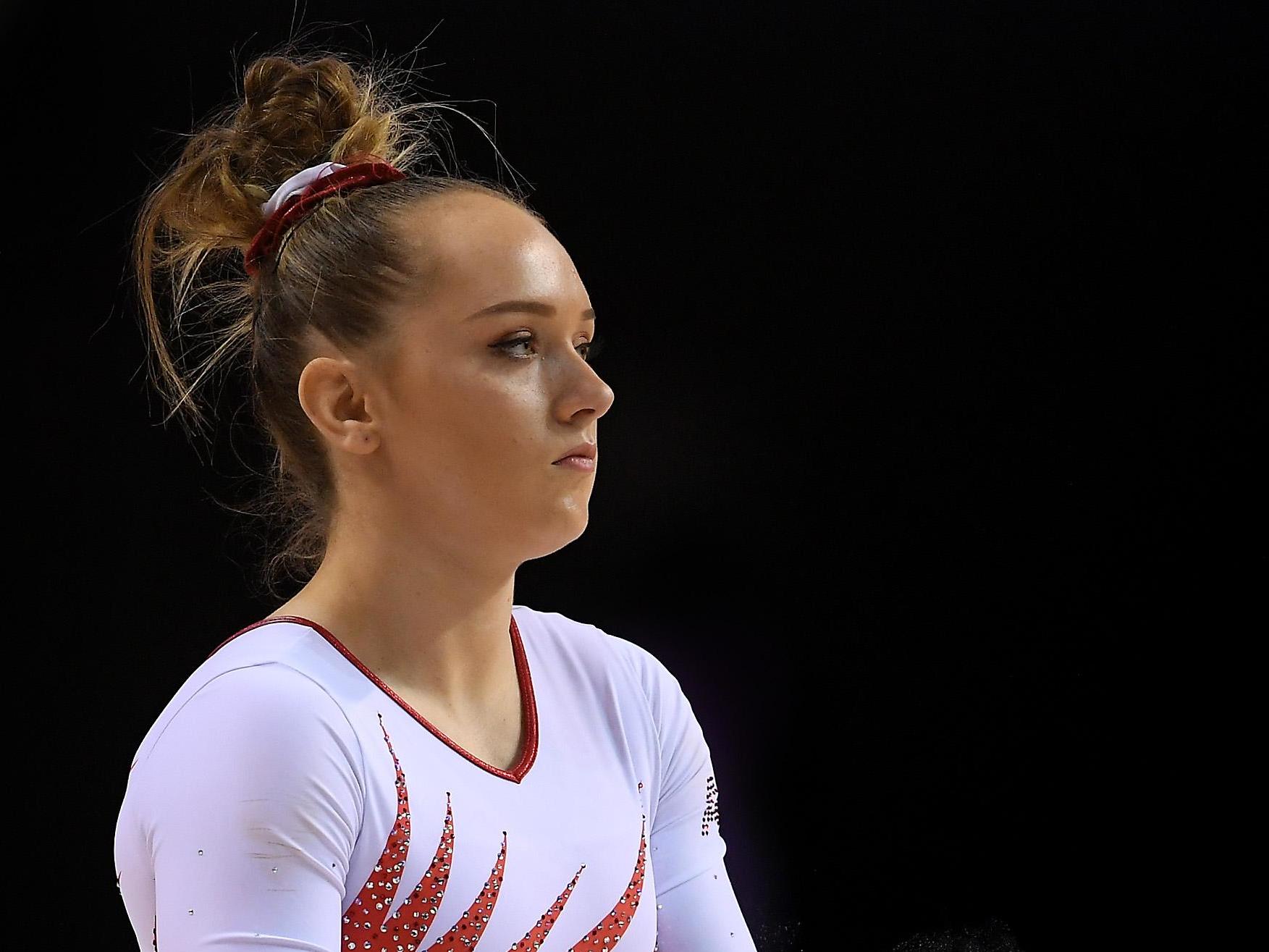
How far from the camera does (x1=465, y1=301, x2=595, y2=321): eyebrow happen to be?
1.12 meters

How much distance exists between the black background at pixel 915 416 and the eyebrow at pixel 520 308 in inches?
23.6

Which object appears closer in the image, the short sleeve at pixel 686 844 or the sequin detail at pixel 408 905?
the sequin detail at pixel 408 905

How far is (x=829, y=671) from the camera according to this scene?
177cm

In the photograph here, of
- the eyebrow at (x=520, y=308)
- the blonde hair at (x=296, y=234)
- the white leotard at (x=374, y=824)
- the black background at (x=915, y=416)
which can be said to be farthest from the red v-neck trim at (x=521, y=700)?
the black background at (x=915, y=416)

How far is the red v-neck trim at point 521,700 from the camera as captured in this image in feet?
3.62

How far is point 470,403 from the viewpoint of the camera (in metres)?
1.11

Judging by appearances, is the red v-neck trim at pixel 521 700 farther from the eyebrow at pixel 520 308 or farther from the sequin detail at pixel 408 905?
the eyebrow at pixel 520 308

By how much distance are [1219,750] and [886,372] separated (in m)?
0.56

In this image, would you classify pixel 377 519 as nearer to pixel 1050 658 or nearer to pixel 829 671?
pixel 829 671

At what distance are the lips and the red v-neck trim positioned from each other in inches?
7.8

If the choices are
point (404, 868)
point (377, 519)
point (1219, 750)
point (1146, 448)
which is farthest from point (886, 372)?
point (404, 868)

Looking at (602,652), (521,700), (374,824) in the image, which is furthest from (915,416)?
(374,824)

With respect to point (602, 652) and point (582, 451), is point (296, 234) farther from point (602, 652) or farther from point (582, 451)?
point (602, 652)

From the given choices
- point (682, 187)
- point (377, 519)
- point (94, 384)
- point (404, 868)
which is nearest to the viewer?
point (404, 868)
